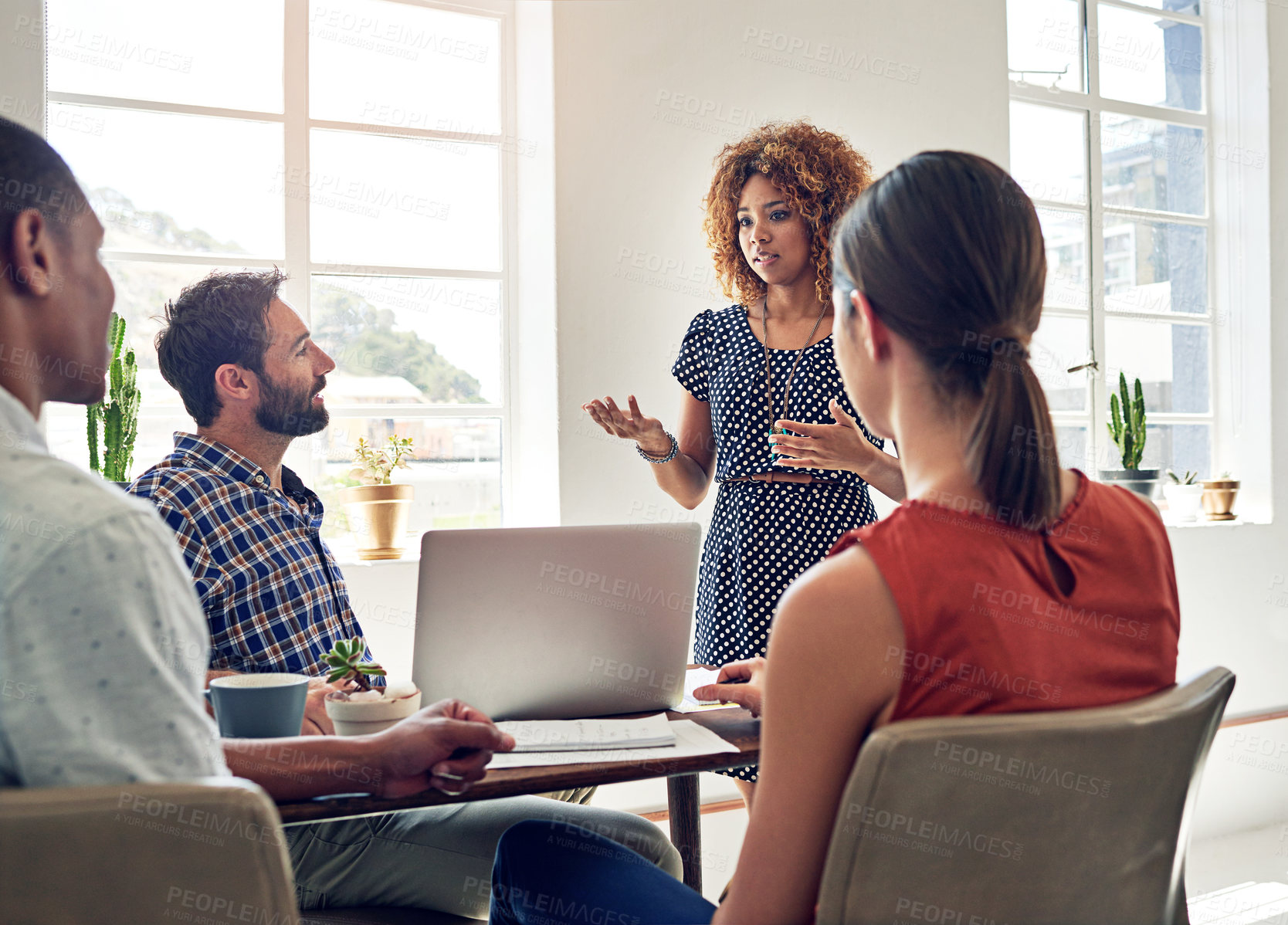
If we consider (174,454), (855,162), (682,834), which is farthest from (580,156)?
(682,834)

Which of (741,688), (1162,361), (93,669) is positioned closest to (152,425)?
(741,688)

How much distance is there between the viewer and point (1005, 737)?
693 millimetres

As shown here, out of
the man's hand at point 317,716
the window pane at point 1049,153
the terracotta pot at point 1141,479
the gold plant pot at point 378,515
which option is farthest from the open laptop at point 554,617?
the window pane at point 1049,153

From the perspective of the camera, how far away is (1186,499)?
400 cm

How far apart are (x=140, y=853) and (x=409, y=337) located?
2.51 m

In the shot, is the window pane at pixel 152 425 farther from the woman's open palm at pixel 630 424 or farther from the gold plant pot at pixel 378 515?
the woman's open palm at pixel 630 424

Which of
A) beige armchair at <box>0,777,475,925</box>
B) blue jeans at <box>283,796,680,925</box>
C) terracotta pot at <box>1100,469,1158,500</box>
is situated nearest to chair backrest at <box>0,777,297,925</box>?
beige armchair at <box>0,777,475,925</box>

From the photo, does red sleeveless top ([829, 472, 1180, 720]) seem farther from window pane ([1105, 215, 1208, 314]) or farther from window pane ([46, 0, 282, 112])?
window pane ([1105, 215, 1208, 314])

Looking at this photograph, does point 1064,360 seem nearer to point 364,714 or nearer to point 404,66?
point 404,66

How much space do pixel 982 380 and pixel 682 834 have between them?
1.06 meters

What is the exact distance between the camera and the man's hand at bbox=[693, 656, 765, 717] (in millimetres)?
1382

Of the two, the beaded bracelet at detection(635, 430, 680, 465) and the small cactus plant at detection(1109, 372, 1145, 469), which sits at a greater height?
the small cactus plant at detection(1109, 372, 1145, 469)

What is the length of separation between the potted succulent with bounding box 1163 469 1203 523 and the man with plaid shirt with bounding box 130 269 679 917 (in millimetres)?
3177

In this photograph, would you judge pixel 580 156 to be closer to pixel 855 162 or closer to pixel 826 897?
pixel 855 162
